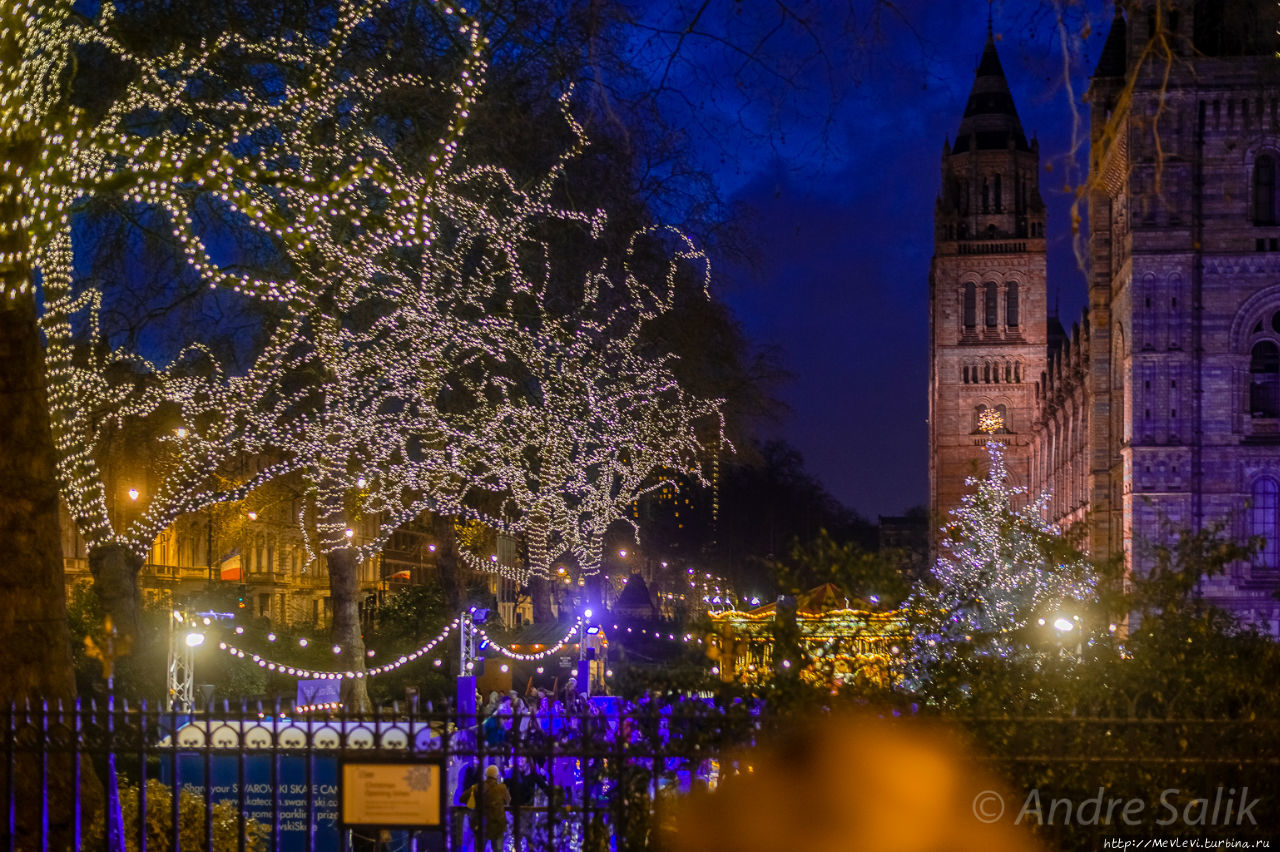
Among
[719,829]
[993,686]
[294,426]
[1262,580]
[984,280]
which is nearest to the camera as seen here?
[719,829]

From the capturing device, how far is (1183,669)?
6.82 meters

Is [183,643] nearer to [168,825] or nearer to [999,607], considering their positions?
[168,825]

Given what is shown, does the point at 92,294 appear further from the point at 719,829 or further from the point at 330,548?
the point at 719,829

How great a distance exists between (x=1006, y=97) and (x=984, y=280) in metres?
16.0

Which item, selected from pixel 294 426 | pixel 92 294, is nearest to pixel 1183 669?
pixel 92 294

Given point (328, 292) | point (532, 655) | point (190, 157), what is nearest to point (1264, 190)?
point (532, 655)

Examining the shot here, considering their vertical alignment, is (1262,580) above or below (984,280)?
below

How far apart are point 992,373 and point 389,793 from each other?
87121mm

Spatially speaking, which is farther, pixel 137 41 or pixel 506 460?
pixel 506 460

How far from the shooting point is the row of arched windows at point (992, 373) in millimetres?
88688

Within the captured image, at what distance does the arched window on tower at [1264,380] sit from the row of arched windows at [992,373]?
A: 42240 mm

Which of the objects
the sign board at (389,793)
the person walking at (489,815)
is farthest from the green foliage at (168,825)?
the sign board at (389,793)

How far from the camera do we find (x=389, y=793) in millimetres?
6262

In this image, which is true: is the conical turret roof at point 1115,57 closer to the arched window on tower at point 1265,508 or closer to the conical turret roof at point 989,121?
the arched window on tower at point 1265,508
